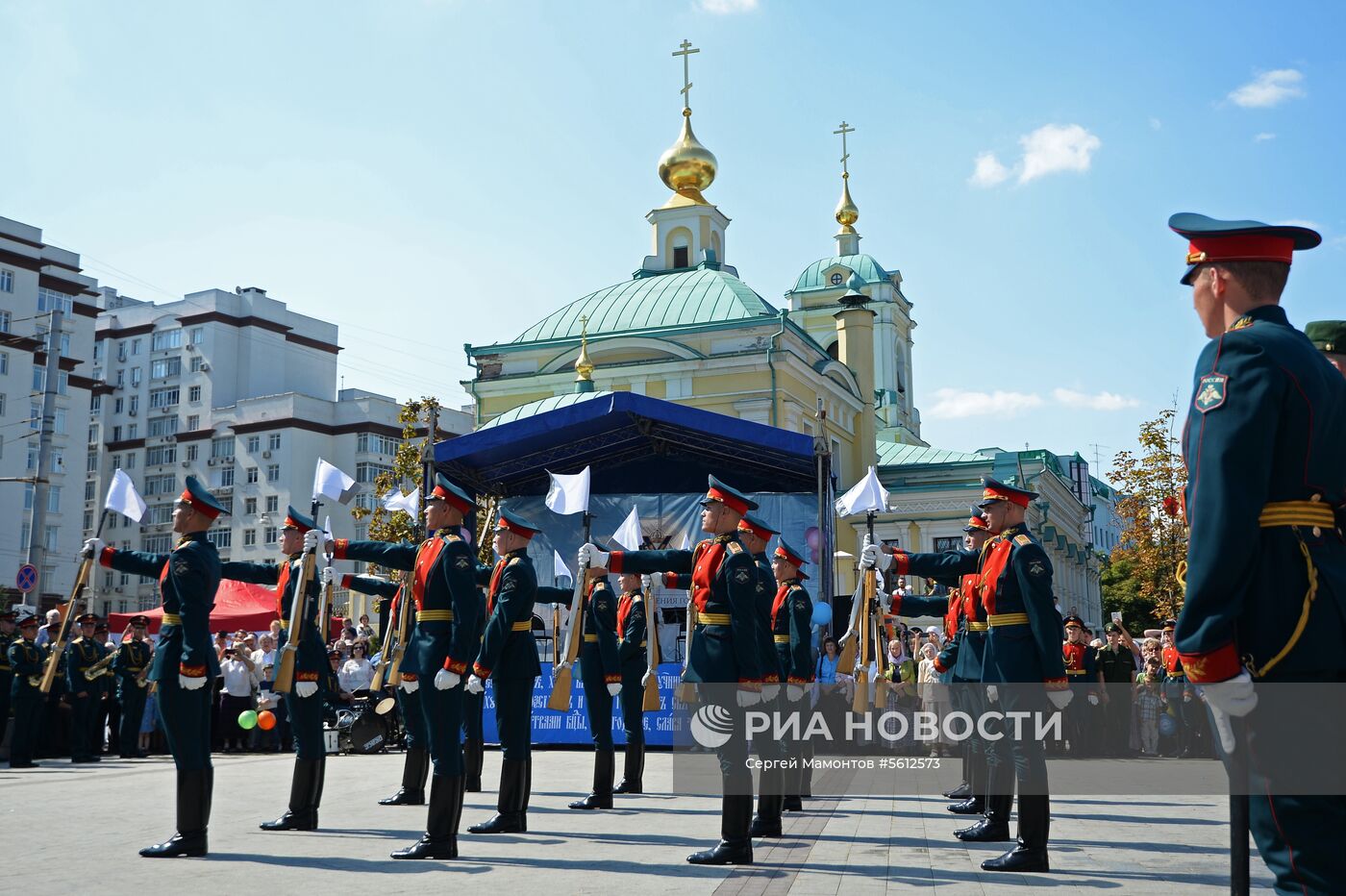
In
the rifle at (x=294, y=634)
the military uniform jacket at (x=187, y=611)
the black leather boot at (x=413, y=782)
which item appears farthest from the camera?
the black leather boot at (x=413, y=782)

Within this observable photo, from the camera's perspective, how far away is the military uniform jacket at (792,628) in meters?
11.0

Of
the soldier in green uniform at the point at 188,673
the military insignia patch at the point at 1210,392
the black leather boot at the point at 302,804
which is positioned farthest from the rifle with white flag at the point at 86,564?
the military insignia patch at the point at 1210,392

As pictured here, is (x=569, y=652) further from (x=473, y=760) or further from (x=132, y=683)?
(x=132, y=683)

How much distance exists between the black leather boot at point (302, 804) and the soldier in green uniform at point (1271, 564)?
7.19 m

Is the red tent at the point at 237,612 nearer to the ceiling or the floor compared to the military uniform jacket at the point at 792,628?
nearer to the ceiling

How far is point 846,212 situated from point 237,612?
52.2 meters

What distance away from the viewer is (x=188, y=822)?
805 centimetres

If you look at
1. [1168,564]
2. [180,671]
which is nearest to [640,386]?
[1168,564]

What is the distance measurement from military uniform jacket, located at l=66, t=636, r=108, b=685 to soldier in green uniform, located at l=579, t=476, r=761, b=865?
43.3 ft

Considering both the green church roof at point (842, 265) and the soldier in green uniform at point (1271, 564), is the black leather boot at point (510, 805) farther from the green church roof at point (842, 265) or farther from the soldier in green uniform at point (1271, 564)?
the green church roof at point (842, 265)

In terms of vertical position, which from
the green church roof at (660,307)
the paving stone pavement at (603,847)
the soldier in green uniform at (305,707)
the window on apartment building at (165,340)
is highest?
the window on apartment building at (165,340)

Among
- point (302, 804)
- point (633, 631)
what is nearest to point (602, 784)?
point (633, 631)

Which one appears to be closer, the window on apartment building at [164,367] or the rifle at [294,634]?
the rifle at [294,634]

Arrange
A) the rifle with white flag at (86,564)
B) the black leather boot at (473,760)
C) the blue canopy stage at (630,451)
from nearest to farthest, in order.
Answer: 1. the rifle with white flag at (86,564)
2. the black leather boot at (473,760)
3. the blue canopy stage at (630,451)
